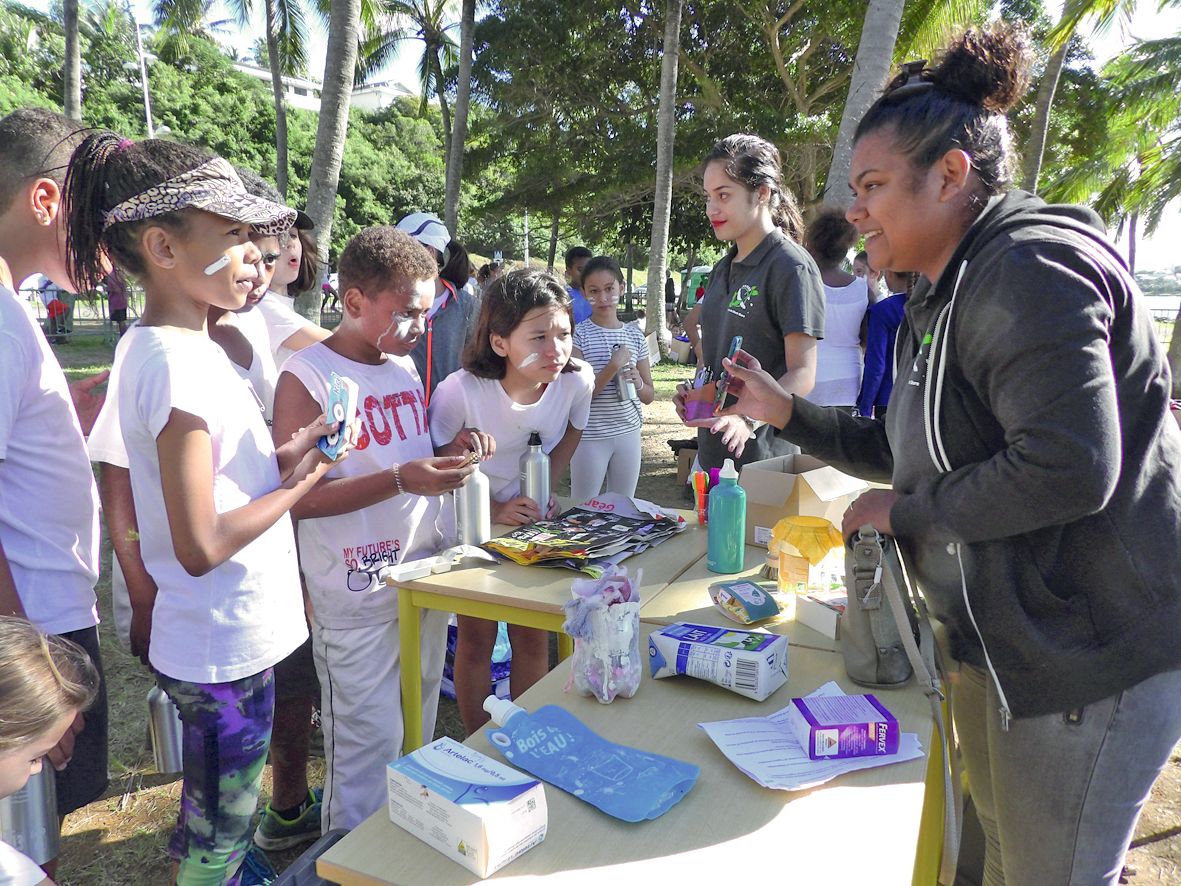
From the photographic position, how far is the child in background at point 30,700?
48.0 inches

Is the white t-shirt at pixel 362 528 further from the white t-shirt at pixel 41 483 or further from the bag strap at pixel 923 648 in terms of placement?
the bag strap at pixel 923 648

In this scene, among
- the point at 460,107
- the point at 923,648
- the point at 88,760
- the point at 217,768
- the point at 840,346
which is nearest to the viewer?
the point at 923,648

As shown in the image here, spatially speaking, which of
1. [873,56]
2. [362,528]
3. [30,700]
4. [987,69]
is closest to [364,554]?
[362,528]

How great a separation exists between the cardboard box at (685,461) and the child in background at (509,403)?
346cm

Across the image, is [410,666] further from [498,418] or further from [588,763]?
[588,763]

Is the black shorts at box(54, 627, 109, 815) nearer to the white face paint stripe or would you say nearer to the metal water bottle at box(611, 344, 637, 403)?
the white face paint stripe

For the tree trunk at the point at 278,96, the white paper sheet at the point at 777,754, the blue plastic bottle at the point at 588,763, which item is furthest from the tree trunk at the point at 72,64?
the white paper sheet at the point at 777,754

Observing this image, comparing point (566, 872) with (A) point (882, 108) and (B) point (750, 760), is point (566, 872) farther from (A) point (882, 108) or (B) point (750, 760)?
(A) point (882, 108)

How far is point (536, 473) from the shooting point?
2.70 meters

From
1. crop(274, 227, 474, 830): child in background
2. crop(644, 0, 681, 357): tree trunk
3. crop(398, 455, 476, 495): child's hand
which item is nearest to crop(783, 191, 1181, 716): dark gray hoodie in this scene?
crop(398, 455, 476, 495): child's hand

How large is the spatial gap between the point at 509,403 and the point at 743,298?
99cm

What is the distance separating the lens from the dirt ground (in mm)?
2475

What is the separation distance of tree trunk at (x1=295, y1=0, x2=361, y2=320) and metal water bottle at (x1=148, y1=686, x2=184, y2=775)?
5511 mm

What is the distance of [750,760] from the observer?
1354 mm
